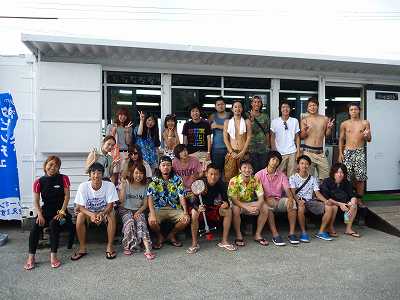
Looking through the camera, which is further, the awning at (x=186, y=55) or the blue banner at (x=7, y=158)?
the blue banner at (x=7, y=158)

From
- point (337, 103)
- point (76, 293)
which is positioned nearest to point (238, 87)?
point (337, 103)

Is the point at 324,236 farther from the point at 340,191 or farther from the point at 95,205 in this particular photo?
the point at 95,205

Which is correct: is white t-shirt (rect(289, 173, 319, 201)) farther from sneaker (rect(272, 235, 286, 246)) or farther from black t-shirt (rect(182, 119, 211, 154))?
black t-shirt (rect(182, 119, 211, 154))

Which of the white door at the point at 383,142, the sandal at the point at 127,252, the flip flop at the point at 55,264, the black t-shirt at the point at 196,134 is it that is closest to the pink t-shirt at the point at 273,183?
the black t-shirt at the point at 196,134

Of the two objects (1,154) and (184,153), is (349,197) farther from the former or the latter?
(1,154)

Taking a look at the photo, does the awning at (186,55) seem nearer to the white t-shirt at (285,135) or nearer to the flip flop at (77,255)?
the white t-shirt at (285,135)

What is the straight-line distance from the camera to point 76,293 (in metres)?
3.65

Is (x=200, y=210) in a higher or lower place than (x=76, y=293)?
higher

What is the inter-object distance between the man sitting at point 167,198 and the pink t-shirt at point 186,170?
0.34 metres

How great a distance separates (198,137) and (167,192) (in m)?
1.35

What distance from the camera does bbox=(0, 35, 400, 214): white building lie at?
19.0 ft

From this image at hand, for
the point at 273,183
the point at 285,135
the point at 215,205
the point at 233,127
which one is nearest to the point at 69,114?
Answer: the point at 233,127

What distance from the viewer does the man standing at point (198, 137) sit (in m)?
6.16

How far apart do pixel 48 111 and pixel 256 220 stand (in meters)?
3.57
